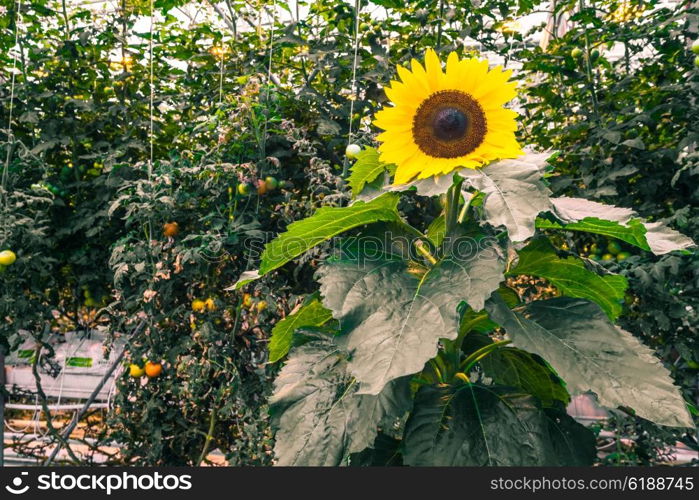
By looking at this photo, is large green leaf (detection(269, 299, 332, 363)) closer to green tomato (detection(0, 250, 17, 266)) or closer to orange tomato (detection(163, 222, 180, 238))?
orange tomato (detection(163, 222, 180, 238))

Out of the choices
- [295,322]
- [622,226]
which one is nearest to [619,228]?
[622,226]

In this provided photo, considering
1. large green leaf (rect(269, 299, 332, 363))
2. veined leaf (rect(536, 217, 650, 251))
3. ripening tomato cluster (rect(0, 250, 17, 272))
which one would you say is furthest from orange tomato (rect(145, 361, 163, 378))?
veined leaf (rect(536, 217, 650, 251))

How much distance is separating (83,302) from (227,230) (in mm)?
829

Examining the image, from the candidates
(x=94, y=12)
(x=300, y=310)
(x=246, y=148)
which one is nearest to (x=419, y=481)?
(x=300, y=310)

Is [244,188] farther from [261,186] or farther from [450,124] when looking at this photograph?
[450,124]

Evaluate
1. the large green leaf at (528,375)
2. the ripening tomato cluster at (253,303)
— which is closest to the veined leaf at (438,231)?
the large green leaf at (528,375)

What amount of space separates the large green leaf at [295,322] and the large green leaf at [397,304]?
20cm

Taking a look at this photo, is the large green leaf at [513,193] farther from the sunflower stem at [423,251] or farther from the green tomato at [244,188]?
the green tomato at [244,188]

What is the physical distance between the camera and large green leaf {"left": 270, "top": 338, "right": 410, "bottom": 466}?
A: 0.87 m

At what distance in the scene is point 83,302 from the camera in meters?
2.12

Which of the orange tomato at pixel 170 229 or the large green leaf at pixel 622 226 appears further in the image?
the orange tomato at pixel 170 229

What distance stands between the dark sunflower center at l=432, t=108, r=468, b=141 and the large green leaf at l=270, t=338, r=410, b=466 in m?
0.43

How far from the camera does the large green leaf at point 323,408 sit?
871 mm

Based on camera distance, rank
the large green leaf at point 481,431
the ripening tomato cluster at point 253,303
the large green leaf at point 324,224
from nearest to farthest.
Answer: the large green leaf at point 481,431, the large green leaf at point 324,224, the ripening tomato cluster at point 253,303
